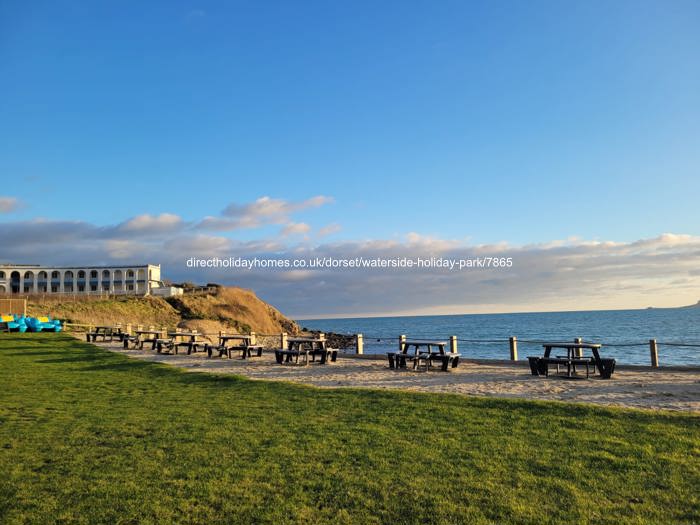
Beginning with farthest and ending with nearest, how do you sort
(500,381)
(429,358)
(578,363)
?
(429,358) < (578,363) < (500,381)

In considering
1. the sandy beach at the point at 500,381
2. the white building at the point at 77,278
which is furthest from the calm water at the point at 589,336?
the white building at the point at 77,278

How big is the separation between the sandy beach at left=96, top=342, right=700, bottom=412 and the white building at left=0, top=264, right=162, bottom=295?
253 feet

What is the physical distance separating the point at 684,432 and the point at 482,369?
392 inches

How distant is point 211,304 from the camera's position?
77312 millimetres

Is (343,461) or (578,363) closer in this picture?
(343,461)

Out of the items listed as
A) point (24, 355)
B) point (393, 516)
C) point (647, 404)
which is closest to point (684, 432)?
point (647, 404)

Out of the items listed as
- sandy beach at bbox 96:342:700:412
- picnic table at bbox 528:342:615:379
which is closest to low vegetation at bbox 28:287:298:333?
sandy beach at bbox 96:342:700:412

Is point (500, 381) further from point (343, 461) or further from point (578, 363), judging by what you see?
point (343, 461)

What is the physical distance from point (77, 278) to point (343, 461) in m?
98.4

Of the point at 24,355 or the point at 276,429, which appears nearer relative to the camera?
the point at 276,429

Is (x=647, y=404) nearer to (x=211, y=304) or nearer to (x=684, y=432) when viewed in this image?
(x=684, y=432)

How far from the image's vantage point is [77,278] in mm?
92188

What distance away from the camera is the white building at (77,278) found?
3529 inches

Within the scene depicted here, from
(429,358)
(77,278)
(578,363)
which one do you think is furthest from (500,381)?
(77,278)
